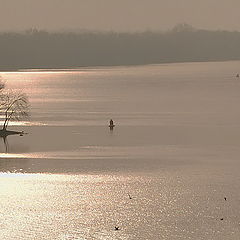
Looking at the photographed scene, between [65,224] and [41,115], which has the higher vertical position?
[41,115]

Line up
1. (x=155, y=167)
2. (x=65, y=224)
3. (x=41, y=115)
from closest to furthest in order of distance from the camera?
(x=65, y=224) < (x=155, y=167) < (x=41, y=115)

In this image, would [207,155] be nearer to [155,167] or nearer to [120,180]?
[155,167]

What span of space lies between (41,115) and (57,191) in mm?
110651

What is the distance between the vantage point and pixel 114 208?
74750 mm

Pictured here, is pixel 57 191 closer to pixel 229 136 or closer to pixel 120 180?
pixel 120 180

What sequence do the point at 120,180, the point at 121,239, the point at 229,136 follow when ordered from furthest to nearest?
the point at 229,136 < the point at 120,180 < the point at 121,239

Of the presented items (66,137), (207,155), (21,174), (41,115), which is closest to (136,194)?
(21,174)

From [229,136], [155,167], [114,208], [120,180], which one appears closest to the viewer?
[114,208]

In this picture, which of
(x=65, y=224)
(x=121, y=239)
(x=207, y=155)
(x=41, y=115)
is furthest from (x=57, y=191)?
(x=41, y=115)

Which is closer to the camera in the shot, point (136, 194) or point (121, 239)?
point (121, 239)

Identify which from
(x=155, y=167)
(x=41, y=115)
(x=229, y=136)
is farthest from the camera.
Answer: (x=41, y=115)

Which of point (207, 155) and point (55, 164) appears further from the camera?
point (207, 155)

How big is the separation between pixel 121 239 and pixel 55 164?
140 feet

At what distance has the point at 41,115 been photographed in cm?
19312
